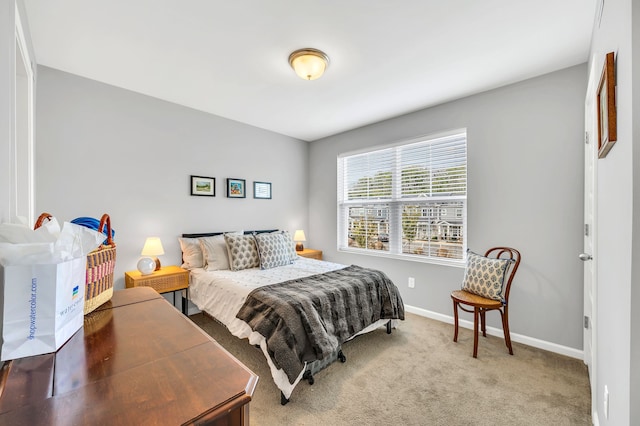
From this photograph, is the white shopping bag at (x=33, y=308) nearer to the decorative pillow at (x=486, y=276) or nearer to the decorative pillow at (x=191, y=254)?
the decorative pillow at (x=191, y=254)

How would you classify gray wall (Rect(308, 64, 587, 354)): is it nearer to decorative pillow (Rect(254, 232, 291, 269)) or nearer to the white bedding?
the white bedding

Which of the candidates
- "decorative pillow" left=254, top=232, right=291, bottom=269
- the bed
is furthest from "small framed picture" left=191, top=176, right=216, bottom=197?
"decorative pillow" left=254, top=232, right=291, bottom=269

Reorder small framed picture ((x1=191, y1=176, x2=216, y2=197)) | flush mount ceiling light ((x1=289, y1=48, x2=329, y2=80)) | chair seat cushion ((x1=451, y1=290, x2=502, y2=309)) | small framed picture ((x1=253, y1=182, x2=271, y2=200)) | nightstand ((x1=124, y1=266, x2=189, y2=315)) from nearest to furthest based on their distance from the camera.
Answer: flush mount ceiling light ((x1=289, y1=48, x2=329, y2=80)) < chair seat cushion ((x1=451, y1=290, x2=502, y2=309)) < nightstand ((x1=124, y1=266, x2=189, y2=315)) < small framed picture ((x1=191, y1=176, x2=216, y2=197)) < small framed picture ((x1=253, y1=182, x2=271, y2=200))

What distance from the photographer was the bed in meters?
1.99

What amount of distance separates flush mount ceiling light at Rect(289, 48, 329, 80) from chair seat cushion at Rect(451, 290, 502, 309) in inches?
95.1

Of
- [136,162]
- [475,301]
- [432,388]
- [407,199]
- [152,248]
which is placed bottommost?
[432,388]

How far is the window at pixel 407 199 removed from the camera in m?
3.24

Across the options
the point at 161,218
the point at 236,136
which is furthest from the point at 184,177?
the point at 236,136

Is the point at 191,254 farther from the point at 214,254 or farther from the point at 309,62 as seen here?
the point at 309,62

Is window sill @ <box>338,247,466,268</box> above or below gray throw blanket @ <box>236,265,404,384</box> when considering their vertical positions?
above

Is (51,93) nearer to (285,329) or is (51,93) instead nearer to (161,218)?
(161,218)

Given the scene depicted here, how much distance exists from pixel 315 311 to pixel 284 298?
0.27 metres

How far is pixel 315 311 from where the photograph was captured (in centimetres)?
217

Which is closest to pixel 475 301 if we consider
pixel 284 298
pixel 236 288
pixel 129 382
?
pixel 284 298
